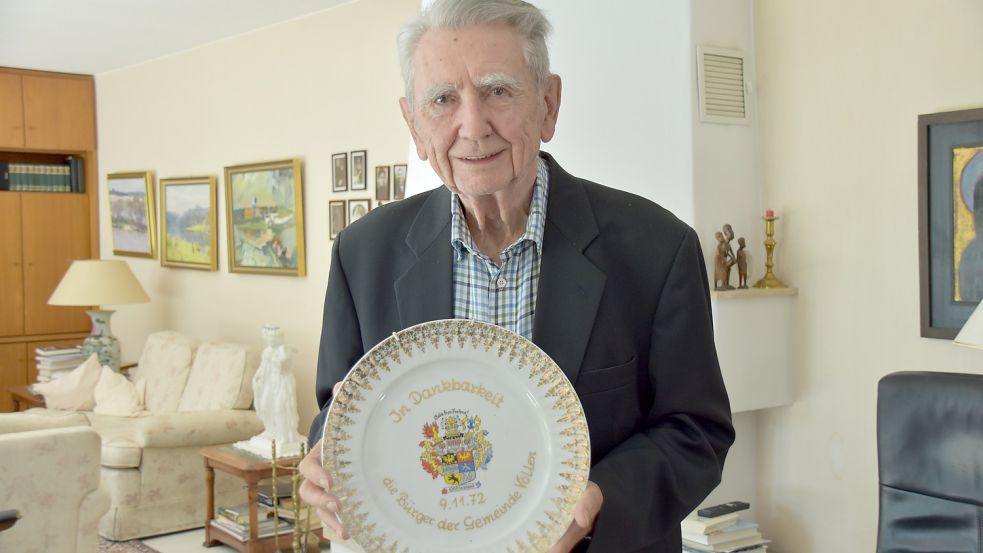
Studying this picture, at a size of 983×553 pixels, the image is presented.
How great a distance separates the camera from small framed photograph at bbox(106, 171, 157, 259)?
7.42 m

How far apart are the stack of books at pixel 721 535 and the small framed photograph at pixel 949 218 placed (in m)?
0.85

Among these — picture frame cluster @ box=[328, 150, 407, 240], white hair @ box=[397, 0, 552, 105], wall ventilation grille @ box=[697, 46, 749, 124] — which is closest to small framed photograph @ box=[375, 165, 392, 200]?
picture frame cluster @ box=[328, 150, 407, 240]

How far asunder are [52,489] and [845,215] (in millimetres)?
3054

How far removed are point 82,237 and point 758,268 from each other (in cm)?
657

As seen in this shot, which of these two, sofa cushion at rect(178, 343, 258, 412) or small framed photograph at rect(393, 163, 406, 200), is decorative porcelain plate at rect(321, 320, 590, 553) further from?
sofa cushion at rect(178, 343, 258, 412)

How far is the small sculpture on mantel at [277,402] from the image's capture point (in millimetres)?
4871

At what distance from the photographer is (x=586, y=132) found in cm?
333

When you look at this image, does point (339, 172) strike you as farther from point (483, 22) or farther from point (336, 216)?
point (483, 22)

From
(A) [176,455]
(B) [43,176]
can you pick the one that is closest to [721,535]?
(A) [176,455]

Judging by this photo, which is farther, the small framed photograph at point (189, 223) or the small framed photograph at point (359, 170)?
the small framed photograph at point (189, 223)

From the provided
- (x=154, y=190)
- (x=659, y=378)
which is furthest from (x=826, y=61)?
(x=154, y=190)

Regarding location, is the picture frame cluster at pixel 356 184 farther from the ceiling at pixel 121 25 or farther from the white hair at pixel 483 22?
the white hair at pixel 483 22

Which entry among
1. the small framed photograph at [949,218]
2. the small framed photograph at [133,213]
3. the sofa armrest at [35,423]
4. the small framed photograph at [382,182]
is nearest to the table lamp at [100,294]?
the small framed photograph at [133,213]

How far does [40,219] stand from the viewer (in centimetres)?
793
